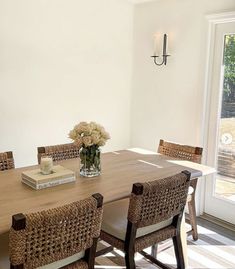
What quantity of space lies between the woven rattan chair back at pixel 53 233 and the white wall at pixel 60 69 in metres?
1.86

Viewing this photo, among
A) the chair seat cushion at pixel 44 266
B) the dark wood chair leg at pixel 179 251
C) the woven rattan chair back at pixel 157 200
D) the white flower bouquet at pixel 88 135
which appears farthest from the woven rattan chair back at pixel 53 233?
the dark wood chair leg at pixel 179 251

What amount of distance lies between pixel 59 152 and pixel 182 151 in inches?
42.4

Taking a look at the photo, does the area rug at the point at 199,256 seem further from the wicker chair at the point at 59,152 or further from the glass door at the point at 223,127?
the wicker chair at the point at 59,152

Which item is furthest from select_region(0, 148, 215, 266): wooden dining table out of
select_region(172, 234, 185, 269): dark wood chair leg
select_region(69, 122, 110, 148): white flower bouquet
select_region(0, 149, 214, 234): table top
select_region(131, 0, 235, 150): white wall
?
select_region(131, 0, 235, 150): white wall

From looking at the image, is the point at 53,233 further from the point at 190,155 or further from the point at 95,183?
the point at 190,155

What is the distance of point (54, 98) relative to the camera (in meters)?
3.43

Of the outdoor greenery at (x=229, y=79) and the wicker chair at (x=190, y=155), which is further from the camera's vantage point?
the outdoor greenery at (x=229, y=79)

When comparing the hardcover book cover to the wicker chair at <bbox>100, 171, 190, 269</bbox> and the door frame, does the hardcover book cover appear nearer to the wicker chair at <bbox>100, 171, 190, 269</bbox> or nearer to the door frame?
the wicker chair at <bbox>100, 171, 190, 269</bbox>

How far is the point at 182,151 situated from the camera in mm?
2918

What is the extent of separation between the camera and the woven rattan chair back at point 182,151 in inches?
110

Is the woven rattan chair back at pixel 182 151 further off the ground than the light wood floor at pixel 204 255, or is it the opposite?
the woven rattan chair back at pixel 182 151

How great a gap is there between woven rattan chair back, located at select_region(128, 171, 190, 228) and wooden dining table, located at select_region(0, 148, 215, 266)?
14 cm

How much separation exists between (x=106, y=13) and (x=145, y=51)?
0.62m

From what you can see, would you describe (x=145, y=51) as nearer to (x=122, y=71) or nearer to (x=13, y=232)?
(x=122, y=71)
